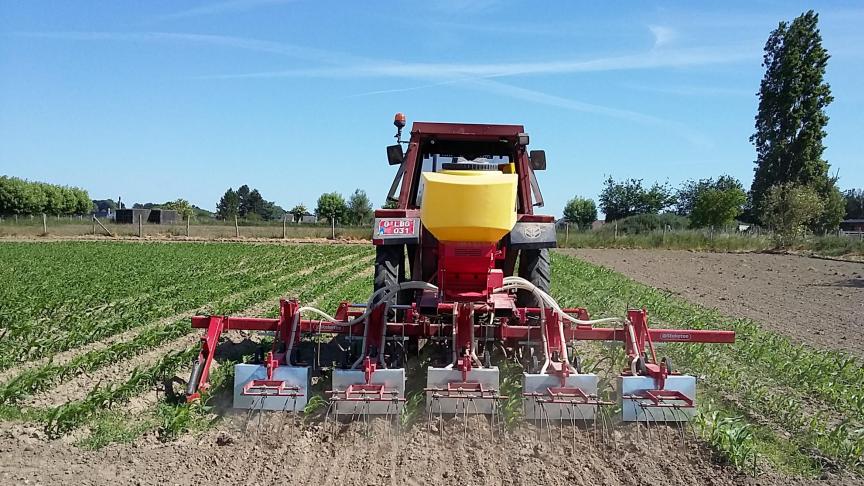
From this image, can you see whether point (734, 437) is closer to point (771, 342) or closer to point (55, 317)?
point (771, 342)

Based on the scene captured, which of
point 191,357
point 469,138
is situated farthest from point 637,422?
point 191,357

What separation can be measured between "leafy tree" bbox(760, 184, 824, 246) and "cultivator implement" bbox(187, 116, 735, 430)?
108ft

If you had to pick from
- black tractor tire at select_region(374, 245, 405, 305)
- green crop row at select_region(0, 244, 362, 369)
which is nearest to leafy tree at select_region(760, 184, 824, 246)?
green crop row at select_region(0, 244, 362, 369)

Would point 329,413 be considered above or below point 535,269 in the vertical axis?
below

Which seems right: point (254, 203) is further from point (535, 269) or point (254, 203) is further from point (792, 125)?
point (535, 269)

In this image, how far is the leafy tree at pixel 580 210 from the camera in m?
72.8

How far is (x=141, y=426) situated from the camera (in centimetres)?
504

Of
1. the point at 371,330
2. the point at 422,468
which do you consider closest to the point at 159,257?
the point at 371,330

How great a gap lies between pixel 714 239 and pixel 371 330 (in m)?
34.8

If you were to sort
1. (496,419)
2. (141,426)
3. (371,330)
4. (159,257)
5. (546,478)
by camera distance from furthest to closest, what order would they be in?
(159,257) → (371,330) → (496,419) → (141,426) → (546,478)

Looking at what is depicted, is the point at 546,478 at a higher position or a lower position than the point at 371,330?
lower

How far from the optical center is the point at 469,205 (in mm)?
4891

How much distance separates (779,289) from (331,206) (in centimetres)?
5270

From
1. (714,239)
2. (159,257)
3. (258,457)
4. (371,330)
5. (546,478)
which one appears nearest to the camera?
(546,478)
